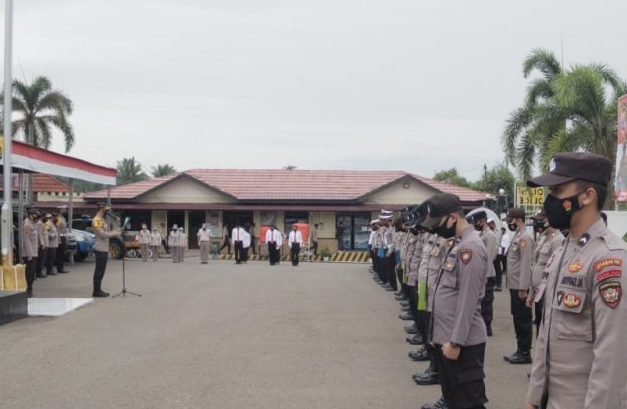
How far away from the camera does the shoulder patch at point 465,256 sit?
15.2 ft

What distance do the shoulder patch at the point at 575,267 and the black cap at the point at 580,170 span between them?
378mm

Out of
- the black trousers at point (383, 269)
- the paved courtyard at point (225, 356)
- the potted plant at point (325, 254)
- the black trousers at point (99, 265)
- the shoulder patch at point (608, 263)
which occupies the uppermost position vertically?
the shoulder patch at point (608, 263)

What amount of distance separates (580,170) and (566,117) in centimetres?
1680

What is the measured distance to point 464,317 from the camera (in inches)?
175

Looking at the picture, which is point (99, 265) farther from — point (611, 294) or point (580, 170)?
point (611, 294)

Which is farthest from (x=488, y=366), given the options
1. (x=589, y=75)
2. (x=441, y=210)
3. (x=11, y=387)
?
(x=589, y=75)

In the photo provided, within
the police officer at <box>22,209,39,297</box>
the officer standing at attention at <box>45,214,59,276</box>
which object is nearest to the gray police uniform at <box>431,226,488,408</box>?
the police officer at <box>22,209,39,297</box>

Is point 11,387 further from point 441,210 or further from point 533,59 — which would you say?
point 533,59

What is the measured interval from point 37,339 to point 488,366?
6251 mm

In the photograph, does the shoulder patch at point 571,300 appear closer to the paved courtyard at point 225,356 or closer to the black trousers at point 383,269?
the paved courtyard at point 225,356

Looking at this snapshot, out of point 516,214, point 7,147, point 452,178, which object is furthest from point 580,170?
point 452,178

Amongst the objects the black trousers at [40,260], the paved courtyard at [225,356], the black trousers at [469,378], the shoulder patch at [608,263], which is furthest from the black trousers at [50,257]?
the shoulder patch at [608,263]

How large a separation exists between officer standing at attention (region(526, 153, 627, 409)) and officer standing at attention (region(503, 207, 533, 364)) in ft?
16.3

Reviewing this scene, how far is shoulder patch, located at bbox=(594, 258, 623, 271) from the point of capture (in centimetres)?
272
